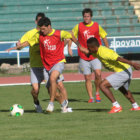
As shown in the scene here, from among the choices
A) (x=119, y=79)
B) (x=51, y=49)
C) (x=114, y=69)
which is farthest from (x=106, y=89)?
(x=51, y=49)

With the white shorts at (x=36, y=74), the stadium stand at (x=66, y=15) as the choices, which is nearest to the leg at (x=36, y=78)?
the white shorts at (x=36, y=74)

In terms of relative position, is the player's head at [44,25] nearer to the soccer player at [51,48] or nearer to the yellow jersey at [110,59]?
the soccer player at [51,48]

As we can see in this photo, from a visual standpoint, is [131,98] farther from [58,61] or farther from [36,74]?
[36,74]

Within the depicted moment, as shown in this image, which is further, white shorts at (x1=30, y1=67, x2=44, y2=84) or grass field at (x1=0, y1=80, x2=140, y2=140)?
white shorts at (x1=30, y1=67, x2=44, y2=84)

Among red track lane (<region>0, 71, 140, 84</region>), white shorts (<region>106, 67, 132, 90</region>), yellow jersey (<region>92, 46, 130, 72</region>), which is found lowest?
red track lane (<region>0, 71, 140, 84</region>)

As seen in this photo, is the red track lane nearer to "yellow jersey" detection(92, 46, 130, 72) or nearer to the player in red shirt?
the player in red shirt

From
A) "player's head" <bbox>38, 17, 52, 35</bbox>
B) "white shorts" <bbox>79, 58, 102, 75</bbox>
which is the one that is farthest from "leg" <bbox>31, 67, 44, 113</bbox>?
"white shorts" <bbox>79, 58, 102, 75</bbox>

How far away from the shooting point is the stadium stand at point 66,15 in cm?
2506

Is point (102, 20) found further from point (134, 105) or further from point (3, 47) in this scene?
point (134, 105)

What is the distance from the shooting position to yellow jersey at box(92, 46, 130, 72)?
9.73 meters

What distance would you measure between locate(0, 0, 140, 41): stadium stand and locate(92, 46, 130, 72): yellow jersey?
1468cm

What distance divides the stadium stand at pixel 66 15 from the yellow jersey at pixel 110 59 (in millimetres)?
14685

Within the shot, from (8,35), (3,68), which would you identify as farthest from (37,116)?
(8,35)

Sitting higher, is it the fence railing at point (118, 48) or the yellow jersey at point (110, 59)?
the yellow jersey at point (110, 59)
